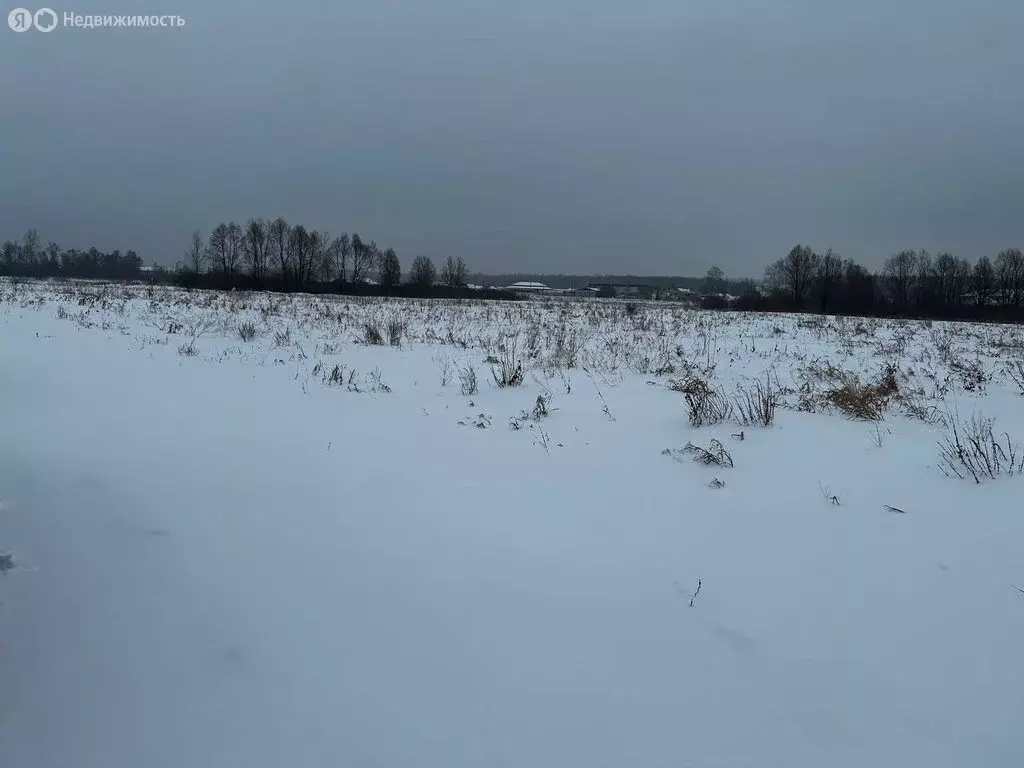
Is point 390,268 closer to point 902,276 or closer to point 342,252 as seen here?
point 342,252

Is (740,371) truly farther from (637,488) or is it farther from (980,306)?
(980,306)

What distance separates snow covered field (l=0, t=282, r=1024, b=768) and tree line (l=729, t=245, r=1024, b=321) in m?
43.0

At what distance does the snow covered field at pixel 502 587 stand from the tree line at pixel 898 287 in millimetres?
43030

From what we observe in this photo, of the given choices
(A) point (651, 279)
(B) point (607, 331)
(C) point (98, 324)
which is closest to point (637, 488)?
(B) point (607, 331)

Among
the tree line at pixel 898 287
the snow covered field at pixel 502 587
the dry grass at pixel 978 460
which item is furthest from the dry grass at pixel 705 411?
the tree line at pixel 898 287

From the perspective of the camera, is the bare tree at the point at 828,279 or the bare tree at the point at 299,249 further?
the bare tree at the point at 299,249

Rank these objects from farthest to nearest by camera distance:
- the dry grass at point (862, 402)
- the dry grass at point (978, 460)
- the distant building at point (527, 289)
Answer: the distant building at point (527, 289) < the dry grass at point (862, 402) < the dry grass at point (978, 460)

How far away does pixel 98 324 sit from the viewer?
1127 cm

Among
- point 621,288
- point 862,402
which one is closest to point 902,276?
point 621,288

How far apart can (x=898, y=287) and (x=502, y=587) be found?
225ft

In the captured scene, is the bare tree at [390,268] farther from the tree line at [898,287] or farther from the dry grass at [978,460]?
the dry grass at [978,460]

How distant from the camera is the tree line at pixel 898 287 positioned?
47.4 meters

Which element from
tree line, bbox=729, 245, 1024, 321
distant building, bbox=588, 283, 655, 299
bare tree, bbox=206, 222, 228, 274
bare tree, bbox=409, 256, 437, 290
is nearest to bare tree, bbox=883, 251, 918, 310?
tree line, bbox=729, 245, 1024, 321

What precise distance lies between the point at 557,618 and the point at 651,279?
109781 mm
